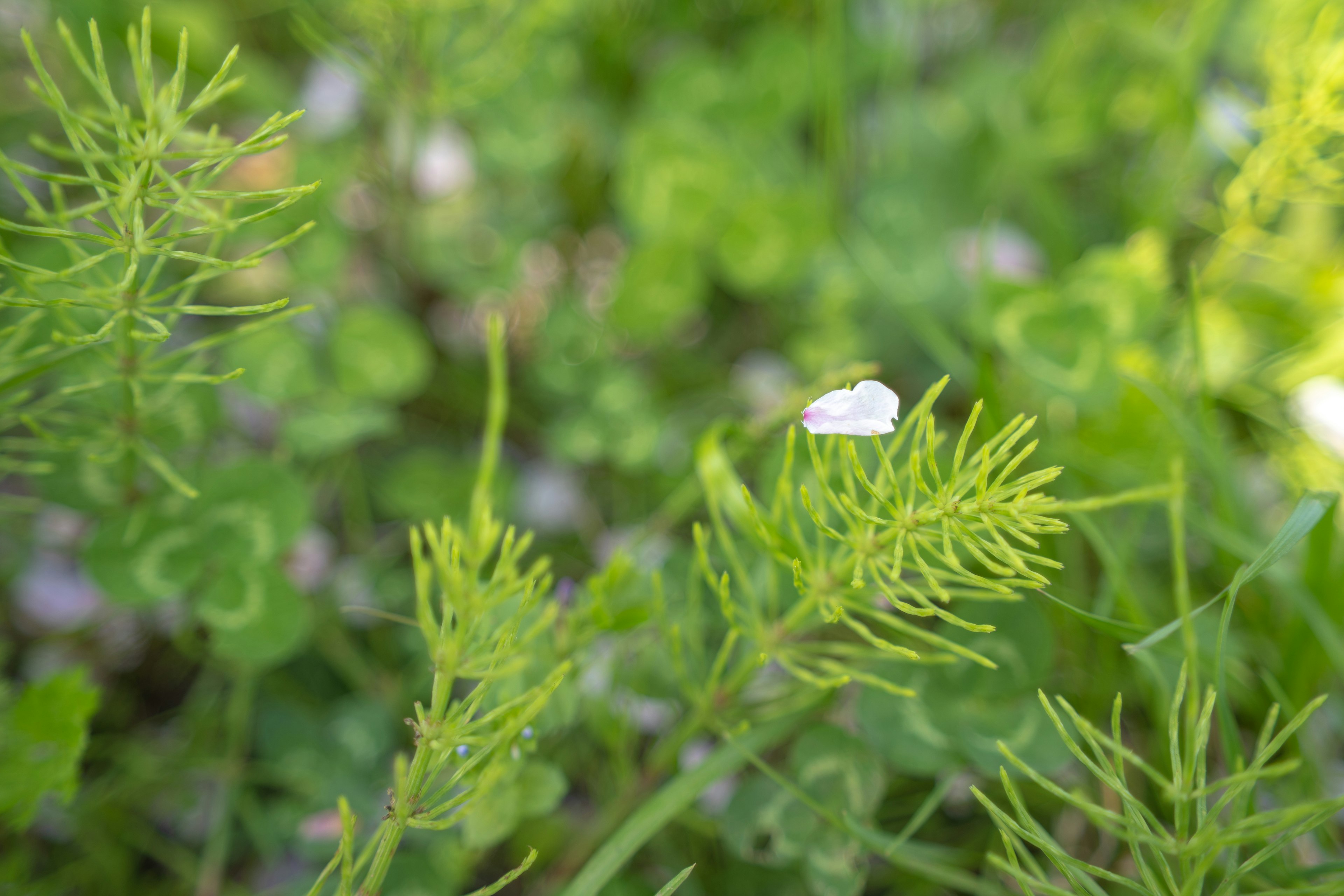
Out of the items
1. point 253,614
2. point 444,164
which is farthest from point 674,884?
point 444,164

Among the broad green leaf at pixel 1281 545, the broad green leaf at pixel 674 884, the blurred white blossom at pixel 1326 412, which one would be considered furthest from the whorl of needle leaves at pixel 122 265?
the blurred white blossom at pixel 1326 412

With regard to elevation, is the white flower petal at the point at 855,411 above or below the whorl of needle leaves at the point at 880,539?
above

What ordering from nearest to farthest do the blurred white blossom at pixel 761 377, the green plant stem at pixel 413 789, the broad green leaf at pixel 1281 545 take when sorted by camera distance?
the green plant stem at pixel 413 789
the broad green leaf at pixel 1281 545
the blurred white blossom at pixel 761 377

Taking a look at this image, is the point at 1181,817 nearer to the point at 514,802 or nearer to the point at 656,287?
the point at 514,802

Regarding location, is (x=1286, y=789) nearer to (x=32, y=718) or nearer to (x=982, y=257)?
(x=982, y=257)

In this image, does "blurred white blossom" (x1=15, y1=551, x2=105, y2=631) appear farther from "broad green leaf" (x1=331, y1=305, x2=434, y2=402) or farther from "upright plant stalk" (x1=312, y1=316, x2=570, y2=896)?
"upright plant stalk" (x1=312, y1=316, x2=570, y2=896)

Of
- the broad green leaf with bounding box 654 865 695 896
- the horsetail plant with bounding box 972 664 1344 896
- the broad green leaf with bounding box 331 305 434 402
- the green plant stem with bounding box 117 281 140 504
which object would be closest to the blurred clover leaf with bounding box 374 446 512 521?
the broad green leaf with bounding box 331 305 434 402

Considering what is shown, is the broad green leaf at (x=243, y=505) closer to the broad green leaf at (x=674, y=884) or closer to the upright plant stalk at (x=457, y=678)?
the upright plant stalk at (x=457, y=678)
